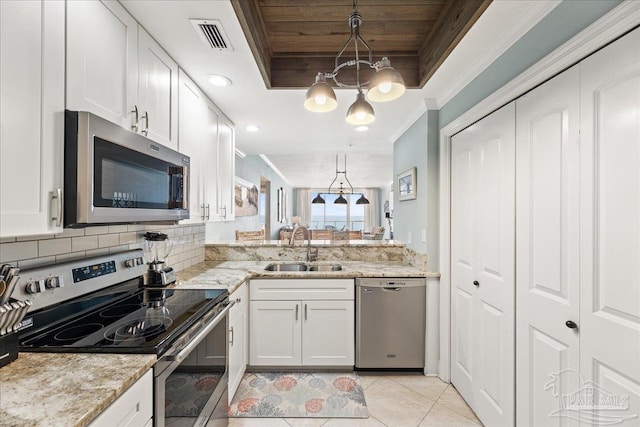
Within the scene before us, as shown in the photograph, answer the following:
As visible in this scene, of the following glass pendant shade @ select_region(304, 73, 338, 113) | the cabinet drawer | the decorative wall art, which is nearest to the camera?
glass pendant shade @ select_region(304, 73, 338, 113)

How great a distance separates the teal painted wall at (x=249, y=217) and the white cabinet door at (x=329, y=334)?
1.50 metres

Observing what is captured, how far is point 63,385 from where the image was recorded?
807 millimetres

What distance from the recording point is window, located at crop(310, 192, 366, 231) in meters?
13.1

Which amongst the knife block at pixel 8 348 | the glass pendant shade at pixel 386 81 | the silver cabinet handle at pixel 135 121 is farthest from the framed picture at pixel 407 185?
the knife block at pixel 8 348

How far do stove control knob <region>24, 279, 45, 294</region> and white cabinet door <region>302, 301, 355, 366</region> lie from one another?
1.70 meters

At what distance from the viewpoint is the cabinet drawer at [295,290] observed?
8.00 feet

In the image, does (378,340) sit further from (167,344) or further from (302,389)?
(167,344)

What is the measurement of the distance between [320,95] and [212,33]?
679 mm

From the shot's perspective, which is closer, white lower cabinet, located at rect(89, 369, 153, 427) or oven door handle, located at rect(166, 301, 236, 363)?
white lower cabinet, located at rect(89, 369, 153, 427)

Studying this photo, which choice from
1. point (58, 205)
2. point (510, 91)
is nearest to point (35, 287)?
point (58, 205)

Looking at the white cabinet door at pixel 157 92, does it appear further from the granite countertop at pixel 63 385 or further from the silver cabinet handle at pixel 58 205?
the granite countertop at pixel 63 385

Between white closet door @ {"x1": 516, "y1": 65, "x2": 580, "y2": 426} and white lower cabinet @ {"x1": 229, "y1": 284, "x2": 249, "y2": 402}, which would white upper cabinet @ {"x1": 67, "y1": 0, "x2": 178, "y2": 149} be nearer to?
white lower cabinet @ {"x1": 229, "y1": 284, "x2": 249, "y2": 402}

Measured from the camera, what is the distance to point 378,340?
2.46 meters

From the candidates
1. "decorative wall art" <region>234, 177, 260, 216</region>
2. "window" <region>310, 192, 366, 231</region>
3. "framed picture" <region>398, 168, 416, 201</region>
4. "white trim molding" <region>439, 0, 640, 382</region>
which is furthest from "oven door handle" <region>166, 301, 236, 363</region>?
"window" <region>310, 192, 366, 231</region>
